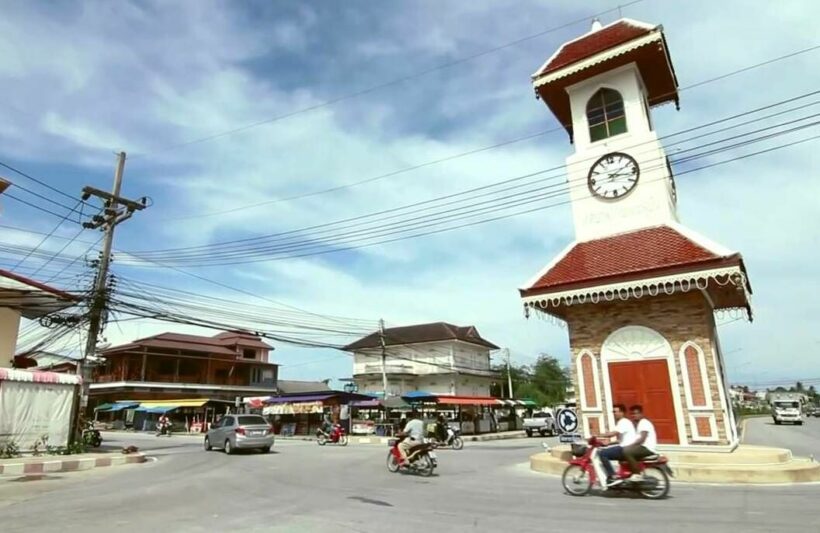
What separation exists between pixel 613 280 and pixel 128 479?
1321 cm

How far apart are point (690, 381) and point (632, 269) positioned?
9.95 feet

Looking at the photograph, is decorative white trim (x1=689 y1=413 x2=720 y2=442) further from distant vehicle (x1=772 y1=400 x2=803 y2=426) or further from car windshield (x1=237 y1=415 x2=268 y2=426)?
distant vehicle (x1=772 y1=400 x2=803 y2=426)

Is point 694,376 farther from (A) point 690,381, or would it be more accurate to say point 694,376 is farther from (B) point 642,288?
(B) point 642,288

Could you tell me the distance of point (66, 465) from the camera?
15.0 metres

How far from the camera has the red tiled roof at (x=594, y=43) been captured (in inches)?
598

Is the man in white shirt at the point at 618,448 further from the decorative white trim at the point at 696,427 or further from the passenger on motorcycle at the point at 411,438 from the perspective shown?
the passenger on motorcycle at the point at 411,438

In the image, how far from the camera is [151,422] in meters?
44.9

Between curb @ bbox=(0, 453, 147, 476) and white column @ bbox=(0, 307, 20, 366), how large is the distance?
635 centimetres

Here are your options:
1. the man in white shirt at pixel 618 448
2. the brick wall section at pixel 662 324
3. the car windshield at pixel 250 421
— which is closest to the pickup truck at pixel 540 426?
the car windshield at pixel 250 421

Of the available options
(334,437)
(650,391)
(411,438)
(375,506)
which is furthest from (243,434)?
(650,391)

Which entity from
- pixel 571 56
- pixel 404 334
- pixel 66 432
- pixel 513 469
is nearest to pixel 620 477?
pixel 513 469

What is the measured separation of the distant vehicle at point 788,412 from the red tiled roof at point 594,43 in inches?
1572

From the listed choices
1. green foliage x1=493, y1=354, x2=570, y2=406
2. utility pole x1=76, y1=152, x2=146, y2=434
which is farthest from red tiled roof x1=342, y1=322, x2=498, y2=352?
utility pole x1=76, y1=152, x2=146, y2=434

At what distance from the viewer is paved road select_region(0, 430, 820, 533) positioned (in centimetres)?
671
